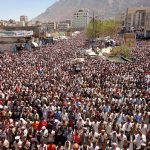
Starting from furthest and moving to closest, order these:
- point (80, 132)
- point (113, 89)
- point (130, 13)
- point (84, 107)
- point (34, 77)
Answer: point (130, 13)
point (34, 77)
point (113, 89)
point (84, 107)
point (80, 132)

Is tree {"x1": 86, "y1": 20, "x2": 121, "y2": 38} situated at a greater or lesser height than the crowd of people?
lesser

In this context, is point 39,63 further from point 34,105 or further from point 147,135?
point 147,135

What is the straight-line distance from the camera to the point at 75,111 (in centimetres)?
1669

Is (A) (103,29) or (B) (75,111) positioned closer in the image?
(B) (75,111)

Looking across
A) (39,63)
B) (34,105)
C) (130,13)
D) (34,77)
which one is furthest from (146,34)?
(34,105)

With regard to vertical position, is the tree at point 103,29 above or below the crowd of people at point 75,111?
below

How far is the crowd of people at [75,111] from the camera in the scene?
13.6 metres

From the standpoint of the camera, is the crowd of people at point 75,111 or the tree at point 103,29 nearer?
the crowd of people at point 75,111

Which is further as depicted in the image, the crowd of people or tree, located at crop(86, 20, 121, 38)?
tree, located at crop(86, 20, 121, 38)

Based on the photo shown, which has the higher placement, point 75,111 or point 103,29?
point 75,111

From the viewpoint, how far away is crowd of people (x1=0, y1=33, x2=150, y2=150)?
13555 mm

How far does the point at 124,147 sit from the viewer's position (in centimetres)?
1323

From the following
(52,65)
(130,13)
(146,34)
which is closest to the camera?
(52,65)

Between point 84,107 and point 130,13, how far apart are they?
10898cm
